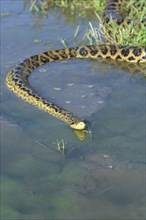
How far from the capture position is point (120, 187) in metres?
5.17

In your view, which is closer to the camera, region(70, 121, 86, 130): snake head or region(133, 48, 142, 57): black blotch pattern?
region(70, 121, 86, 130): snake head

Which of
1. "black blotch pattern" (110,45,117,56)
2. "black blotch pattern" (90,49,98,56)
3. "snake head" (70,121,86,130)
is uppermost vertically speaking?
"snake head" (70,121,86,130)

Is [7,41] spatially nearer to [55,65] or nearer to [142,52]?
[55,65]

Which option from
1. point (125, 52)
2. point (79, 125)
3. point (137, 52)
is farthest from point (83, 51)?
point (79, 125)

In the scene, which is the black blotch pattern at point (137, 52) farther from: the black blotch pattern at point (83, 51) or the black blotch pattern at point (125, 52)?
the black blotch pattern at point (83, 51)

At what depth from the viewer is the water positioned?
4.96 metres

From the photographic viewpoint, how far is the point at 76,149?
5.91m

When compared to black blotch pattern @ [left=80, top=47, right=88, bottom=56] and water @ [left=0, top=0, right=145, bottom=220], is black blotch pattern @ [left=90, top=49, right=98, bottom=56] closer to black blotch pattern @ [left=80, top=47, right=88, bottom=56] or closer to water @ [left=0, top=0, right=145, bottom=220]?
black blotch pattern @ [left=80, top=47, right=88, bottom=56]

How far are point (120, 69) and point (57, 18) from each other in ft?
9.93

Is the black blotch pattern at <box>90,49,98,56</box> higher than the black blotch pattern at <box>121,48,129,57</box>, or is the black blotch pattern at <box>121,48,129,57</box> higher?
the black blotch pattern at <box>121,48,129,57</box>

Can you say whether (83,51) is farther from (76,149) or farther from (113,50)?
(76,149)

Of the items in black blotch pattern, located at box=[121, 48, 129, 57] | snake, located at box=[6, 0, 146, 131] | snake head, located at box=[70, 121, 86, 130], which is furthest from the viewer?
black blotch pattern, located at box=[121, 48, 129, 57]

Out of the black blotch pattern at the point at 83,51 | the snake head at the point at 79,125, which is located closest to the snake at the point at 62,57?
the black blotch pattern at the point at 83,51

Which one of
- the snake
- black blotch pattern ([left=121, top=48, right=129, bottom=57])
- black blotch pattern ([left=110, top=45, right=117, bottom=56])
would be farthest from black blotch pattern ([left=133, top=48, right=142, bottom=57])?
black blotch pattern ([left=110, top=45, right=117, bottom=56])
